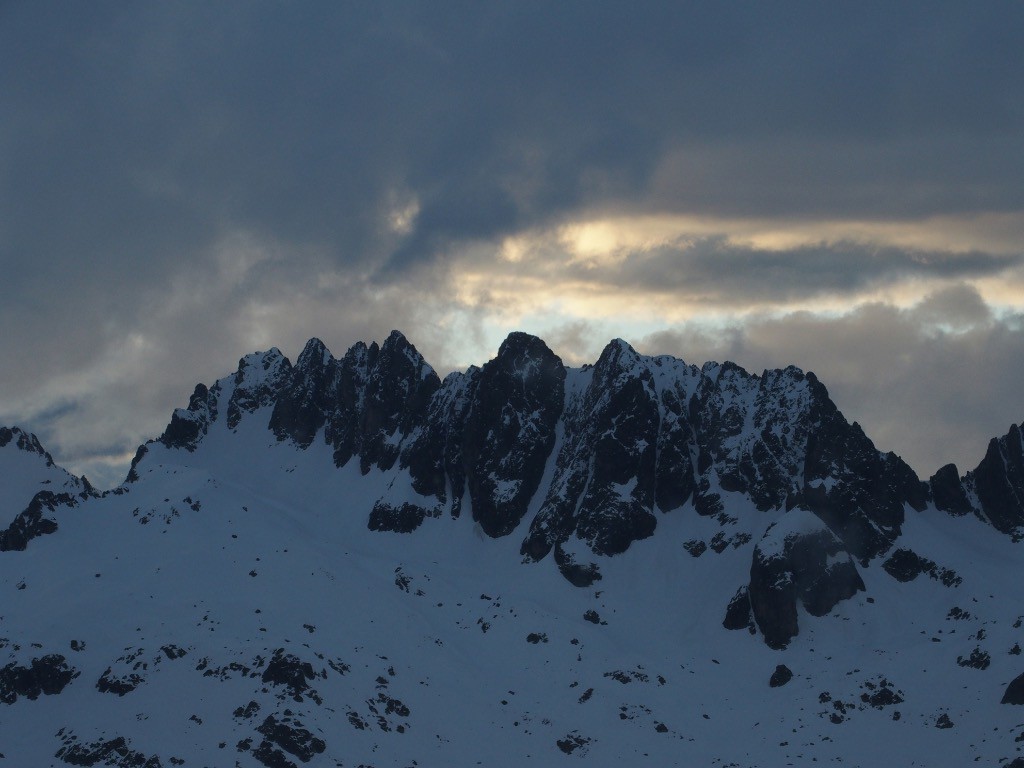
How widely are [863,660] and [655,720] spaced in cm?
2735

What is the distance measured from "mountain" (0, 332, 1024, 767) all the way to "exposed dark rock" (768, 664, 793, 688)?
258mm

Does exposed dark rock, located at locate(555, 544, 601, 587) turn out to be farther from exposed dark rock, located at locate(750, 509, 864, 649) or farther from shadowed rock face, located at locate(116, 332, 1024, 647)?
exposed dark rock, located at locate(750, 509, 864, 649)

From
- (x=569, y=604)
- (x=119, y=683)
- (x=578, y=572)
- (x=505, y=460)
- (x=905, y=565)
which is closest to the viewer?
(x=119, y=683)

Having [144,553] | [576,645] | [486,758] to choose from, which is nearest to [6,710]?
[144,553]

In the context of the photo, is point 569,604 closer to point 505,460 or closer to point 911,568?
point 505,460

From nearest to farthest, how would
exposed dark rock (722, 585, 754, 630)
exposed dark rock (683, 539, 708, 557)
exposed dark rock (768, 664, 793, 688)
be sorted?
exposed dark rock (768, 664, 793, 688), exposed dark rock (722, 585, 754, 630), exposed dark rock (683, 539, 708, 557)

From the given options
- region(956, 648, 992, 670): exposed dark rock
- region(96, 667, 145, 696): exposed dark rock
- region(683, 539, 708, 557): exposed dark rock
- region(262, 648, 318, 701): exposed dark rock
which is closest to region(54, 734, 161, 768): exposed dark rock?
region(96, 667, 145, 696): exposed dark rock

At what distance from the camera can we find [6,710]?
134250 millimetres

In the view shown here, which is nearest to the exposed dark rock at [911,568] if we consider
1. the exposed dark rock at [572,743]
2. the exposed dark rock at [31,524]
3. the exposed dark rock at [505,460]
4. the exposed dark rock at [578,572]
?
the exposed dark rock at [578,572]

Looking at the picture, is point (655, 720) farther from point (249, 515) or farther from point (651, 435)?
point (249, 515)

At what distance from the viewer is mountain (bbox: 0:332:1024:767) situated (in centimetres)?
13188

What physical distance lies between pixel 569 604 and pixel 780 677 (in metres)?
33.5

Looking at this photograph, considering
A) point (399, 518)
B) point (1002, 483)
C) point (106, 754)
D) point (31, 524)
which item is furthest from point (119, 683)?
point (1002, 483)

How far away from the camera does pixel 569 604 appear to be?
16788cm
